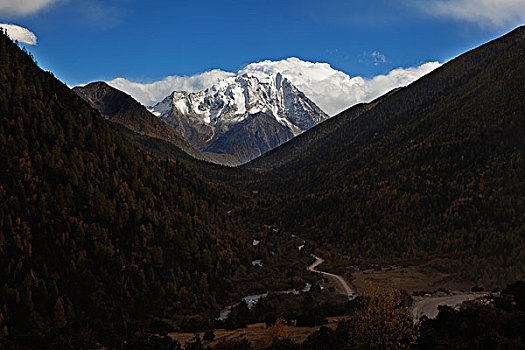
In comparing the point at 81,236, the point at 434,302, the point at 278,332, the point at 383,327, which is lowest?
the point at 434,302

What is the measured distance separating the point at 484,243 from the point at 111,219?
429 ft

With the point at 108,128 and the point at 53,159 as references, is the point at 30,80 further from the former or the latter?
the point at 53,159

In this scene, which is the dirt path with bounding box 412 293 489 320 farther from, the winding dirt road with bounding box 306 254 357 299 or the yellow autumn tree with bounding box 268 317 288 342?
the yellow autumn tree with bounding box 268 317 288 342

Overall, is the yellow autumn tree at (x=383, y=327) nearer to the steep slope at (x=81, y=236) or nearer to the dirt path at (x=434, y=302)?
the steep slope at (x=81, y=236)

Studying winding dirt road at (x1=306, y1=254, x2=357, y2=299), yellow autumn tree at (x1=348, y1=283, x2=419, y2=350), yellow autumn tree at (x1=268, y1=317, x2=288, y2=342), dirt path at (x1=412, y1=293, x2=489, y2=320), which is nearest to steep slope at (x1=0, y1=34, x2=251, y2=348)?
winding dirt road at (x1=306, y1=254, x2=357, y2=299)

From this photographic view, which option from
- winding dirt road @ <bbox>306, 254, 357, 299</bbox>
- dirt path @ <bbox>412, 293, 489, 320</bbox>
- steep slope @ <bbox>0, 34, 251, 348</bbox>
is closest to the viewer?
steep slope @ <bbox>0, 34, 251, 348</bbox>

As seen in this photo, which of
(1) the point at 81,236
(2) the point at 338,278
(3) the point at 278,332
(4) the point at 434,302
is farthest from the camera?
(2) the point at 338,278

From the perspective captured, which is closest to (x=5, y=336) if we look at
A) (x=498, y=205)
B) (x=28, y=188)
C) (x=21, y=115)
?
(x=28, y=188)

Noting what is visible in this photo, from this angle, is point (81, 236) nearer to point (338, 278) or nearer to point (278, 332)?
point (278, 332)

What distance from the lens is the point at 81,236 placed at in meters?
110

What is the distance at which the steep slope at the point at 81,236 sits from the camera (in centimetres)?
9188

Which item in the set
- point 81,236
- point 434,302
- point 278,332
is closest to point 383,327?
point 278,332

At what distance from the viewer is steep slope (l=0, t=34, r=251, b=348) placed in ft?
301

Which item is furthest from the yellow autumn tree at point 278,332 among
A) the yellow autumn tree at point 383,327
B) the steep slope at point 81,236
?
the steep slope at point 81,236
